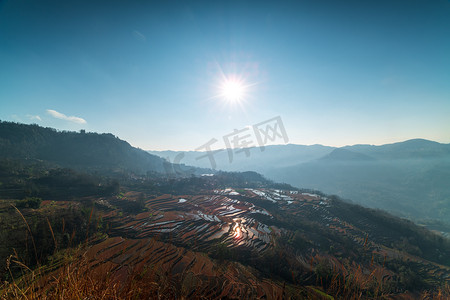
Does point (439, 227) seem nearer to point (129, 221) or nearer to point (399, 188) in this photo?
point (399, 188)

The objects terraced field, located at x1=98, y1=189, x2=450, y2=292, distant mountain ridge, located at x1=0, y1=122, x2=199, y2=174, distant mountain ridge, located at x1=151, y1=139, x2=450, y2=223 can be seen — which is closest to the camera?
terraced field, located at x1=98, y1=189, x2=450, y2=292

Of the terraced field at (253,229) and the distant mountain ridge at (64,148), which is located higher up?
the distant mountain ridge at (64,148)

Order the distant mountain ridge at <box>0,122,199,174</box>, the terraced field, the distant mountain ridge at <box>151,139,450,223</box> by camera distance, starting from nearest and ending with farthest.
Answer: the terraced field
the distant mountain ridge at <box>0,122,199,174</box>
the distant mountain ridge at <box>151,139,450,223</box>

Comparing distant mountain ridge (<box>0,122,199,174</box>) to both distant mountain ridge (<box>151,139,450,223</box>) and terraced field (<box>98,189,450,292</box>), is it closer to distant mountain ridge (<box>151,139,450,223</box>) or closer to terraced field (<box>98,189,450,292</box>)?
terraced field (<box>98,189,450,292</box>)

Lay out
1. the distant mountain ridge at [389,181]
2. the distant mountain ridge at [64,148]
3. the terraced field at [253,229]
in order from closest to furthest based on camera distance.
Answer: the terraced field at [253,229], the distant mountain ridge at [64,148], the distant mountain ridge at [389,181]

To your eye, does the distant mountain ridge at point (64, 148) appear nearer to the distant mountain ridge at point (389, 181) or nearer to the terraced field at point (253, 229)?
the terraced field at point (253, 229)

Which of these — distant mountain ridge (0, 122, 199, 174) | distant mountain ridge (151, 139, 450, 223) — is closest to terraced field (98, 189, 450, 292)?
distant mountain ridge (0, 122, 199, 174)

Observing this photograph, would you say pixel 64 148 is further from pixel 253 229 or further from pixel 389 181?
pixel 389 181

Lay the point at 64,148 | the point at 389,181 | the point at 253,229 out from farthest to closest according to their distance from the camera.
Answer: the point at 389,181 → the point at 64,148 → the point at 253,229

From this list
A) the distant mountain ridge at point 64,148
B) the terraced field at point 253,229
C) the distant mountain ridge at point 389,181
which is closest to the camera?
the terraced field at point 253,229

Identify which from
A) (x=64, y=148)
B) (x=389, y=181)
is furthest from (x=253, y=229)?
(x=389, y=181)

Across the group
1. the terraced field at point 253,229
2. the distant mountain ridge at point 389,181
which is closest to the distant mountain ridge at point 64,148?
the terraced field at point 253,229

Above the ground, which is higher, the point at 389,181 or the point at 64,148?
the point at 64,148

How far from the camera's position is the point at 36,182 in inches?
1121
